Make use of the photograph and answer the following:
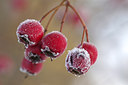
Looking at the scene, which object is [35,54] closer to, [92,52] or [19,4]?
[92,52]

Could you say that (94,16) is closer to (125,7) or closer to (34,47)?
(125,7)

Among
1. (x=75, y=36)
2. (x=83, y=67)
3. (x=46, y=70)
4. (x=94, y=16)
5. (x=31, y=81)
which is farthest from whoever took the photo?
(x=75, y=36)

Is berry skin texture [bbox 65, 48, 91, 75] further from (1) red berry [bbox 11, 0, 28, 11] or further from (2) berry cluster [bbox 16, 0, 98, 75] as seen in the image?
(1) red berry [bbox 11, 0, 28, 11]

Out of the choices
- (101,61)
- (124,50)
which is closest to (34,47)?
(124,50)

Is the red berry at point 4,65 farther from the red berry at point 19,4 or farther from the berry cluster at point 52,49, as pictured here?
the berry cluster at point 52,49

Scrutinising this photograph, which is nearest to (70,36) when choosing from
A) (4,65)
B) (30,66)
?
(4,65)
